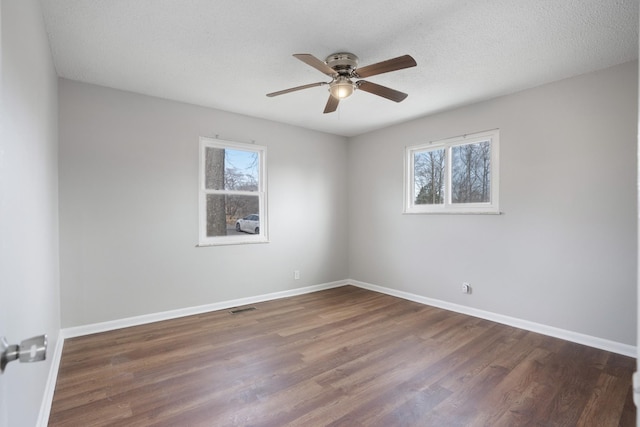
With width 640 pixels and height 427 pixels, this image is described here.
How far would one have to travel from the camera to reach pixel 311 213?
487cm

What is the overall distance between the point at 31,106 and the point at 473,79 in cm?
338

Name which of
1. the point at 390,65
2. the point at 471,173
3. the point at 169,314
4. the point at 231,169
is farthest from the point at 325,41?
the point at 169,314

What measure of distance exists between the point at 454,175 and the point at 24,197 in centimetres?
402

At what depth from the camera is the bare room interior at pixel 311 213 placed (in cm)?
197

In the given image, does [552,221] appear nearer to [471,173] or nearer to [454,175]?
[471,173]

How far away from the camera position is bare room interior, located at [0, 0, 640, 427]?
1.97m

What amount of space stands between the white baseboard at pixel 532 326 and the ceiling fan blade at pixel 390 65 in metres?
2.40

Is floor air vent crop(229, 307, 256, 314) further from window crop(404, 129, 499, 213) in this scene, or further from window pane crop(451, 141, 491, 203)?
window pane crop(451, 141, 491, 203)

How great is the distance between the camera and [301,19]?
83.7 inches

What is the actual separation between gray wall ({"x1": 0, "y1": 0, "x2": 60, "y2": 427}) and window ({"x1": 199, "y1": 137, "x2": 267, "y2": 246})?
1.72 meters

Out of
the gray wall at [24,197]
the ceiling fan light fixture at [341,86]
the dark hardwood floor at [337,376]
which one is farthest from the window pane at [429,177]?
the gray wall at [24,197]

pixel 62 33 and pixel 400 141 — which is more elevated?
pixel 62 33

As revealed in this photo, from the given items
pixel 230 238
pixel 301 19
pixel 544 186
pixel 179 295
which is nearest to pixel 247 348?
pixel 179 295

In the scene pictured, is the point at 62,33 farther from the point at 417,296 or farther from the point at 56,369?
the point at 417,296
